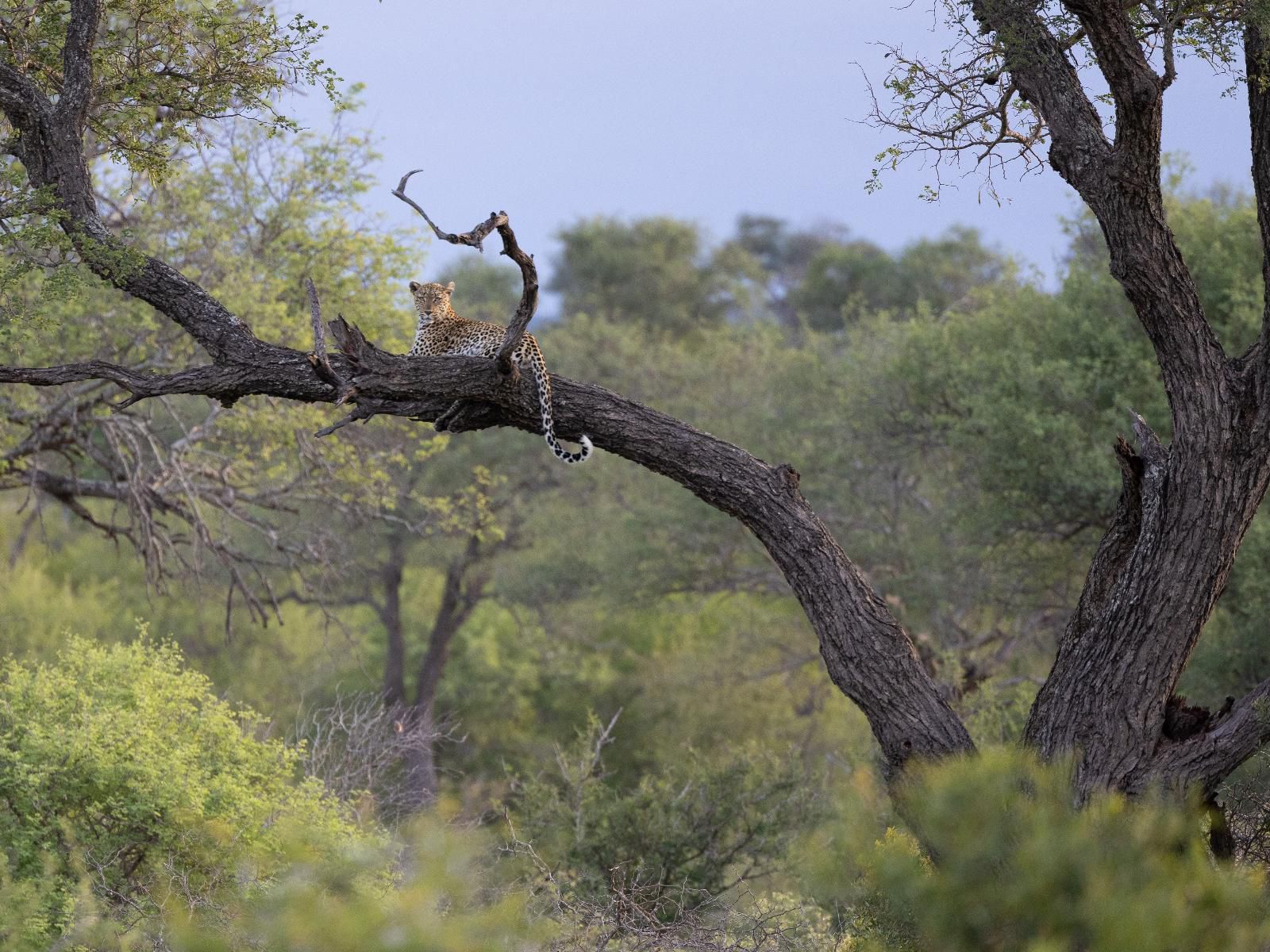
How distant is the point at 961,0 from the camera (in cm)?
905

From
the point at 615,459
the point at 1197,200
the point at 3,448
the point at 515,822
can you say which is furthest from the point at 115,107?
the point at 615,459

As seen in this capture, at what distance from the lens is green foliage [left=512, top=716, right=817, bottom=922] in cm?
1416

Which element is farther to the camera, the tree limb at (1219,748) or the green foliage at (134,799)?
the green foliage at (134,799)

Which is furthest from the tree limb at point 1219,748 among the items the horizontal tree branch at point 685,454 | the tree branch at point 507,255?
the tree branch at point 507,255

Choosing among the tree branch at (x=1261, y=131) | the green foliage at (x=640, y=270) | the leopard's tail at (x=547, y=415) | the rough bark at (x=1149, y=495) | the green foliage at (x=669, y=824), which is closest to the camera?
the rough bark at (x=1149, y=495)

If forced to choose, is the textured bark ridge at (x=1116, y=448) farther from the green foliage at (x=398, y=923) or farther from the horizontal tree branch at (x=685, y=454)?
the green foliage at (x=398, y=923)

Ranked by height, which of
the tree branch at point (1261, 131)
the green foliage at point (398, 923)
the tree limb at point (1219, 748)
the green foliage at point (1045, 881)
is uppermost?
the tree branch at point (1261, 131)

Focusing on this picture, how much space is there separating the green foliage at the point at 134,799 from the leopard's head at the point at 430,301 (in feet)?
11.7

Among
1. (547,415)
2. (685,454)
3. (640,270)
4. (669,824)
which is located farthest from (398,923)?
(640,270)

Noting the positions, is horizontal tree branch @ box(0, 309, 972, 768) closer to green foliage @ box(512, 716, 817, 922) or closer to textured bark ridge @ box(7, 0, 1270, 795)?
textured bark ridge @ box(7, 0, 1270, 795)

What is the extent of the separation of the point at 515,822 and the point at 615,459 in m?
16.6

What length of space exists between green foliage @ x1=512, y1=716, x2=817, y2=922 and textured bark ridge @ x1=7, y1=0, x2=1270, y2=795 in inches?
232

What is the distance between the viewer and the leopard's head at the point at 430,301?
10117mm

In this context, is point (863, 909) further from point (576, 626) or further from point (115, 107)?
point (576, 626)
